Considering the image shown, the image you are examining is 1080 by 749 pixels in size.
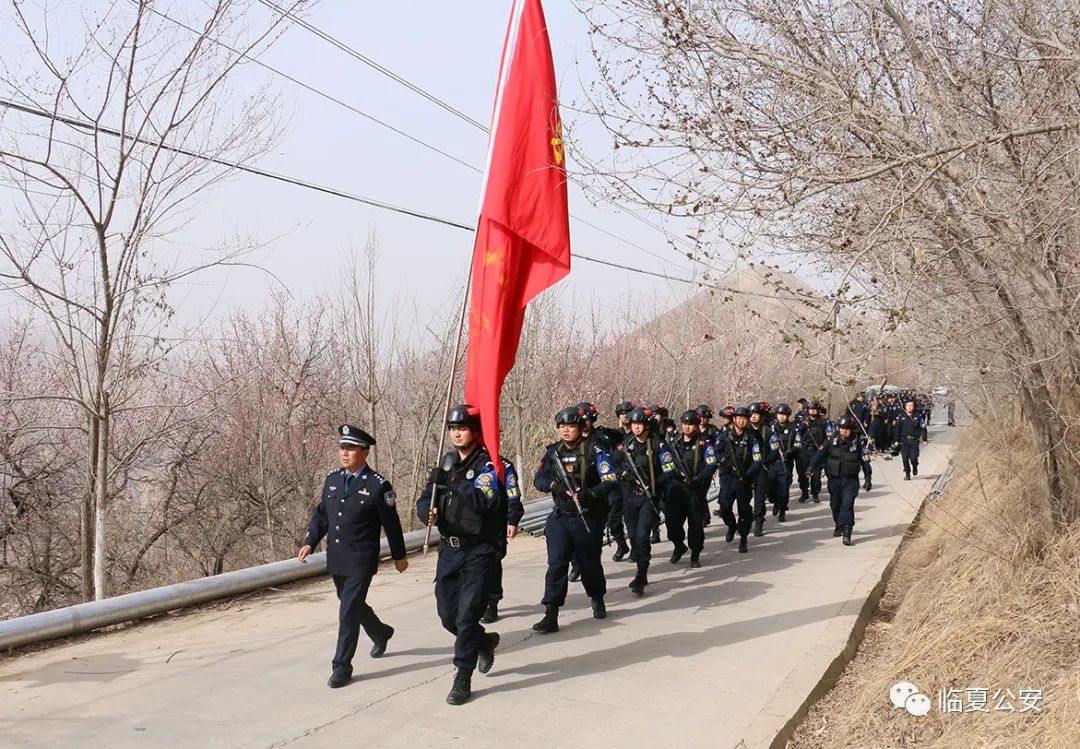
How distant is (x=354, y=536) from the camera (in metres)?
6.27

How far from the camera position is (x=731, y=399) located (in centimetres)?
3020

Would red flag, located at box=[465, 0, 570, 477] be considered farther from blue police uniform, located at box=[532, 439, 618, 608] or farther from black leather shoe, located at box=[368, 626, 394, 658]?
black leather shoe, located at box=[368, 626, 394, 658]

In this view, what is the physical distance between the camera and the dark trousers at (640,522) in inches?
360

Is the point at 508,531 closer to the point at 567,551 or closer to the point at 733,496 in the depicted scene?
the point at 567,551

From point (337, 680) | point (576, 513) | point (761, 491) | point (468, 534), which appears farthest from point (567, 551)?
point (761, 491)

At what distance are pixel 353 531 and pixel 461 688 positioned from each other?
1270 mm

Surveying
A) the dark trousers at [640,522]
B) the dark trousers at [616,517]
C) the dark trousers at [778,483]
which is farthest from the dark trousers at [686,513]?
the dark trousers at [778,483]

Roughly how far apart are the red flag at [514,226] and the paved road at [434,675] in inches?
84.5

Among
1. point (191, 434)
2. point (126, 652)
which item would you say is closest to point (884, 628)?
point (126, 652)

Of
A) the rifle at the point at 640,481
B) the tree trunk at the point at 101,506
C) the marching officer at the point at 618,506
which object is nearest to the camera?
the tree trunk at the point at 101,506

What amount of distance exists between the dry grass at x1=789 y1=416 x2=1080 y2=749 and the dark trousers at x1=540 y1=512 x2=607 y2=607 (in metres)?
2.18

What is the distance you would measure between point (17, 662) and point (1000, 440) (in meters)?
11.5

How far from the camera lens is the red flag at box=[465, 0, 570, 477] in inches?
300

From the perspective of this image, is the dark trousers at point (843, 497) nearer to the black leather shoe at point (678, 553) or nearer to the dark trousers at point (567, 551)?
the black leather shoe at point (678, 553)
